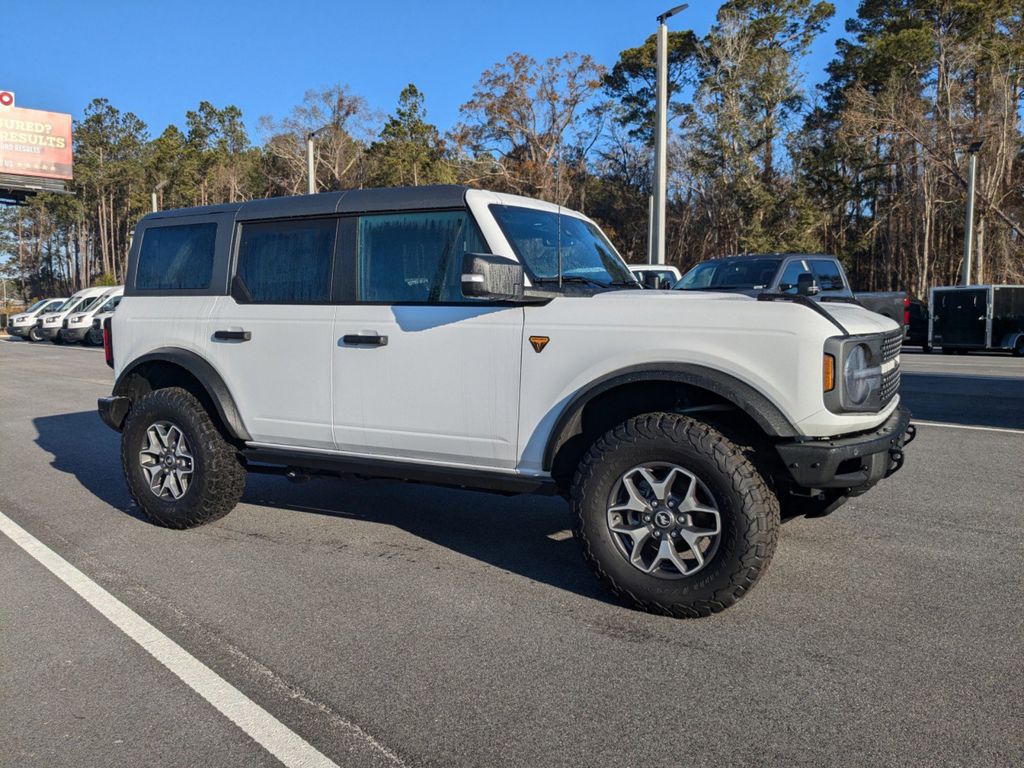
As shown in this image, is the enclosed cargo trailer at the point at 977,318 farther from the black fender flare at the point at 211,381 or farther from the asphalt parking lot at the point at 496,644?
the black fender flare at the point at 211,381

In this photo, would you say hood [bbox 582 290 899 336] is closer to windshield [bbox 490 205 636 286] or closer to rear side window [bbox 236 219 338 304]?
windshield [bbox 490 205 636 286]

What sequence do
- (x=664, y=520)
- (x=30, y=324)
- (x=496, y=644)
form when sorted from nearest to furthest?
(x=496, y=644) → (x=664, y=520) → (x=30, y=324)

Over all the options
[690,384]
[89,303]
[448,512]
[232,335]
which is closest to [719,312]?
[690,384]

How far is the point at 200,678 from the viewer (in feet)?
11.5

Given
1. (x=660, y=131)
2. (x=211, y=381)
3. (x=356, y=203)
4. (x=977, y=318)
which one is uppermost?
(x=660, y=131)

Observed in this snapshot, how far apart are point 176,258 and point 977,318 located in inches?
924

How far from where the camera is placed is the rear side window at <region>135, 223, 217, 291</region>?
18.7ft

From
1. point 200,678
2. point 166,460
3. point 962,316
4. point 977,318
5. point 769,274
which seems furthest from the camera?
point 962,316

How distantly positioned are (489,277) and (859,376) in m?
1.73

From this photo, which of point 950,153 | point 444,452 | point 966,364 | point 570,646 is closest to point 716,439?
point 570,646

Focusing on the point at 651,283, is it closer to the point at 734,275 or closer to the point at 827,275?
the point at 734,275

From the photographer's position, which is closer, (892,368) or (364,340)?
(892,368)

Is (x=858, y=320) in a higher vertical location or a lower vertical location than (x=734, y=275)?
lower

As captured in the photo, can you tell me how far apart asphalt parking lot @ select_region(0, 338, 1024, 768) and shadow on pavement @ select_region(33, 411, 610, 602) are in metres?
0.03
